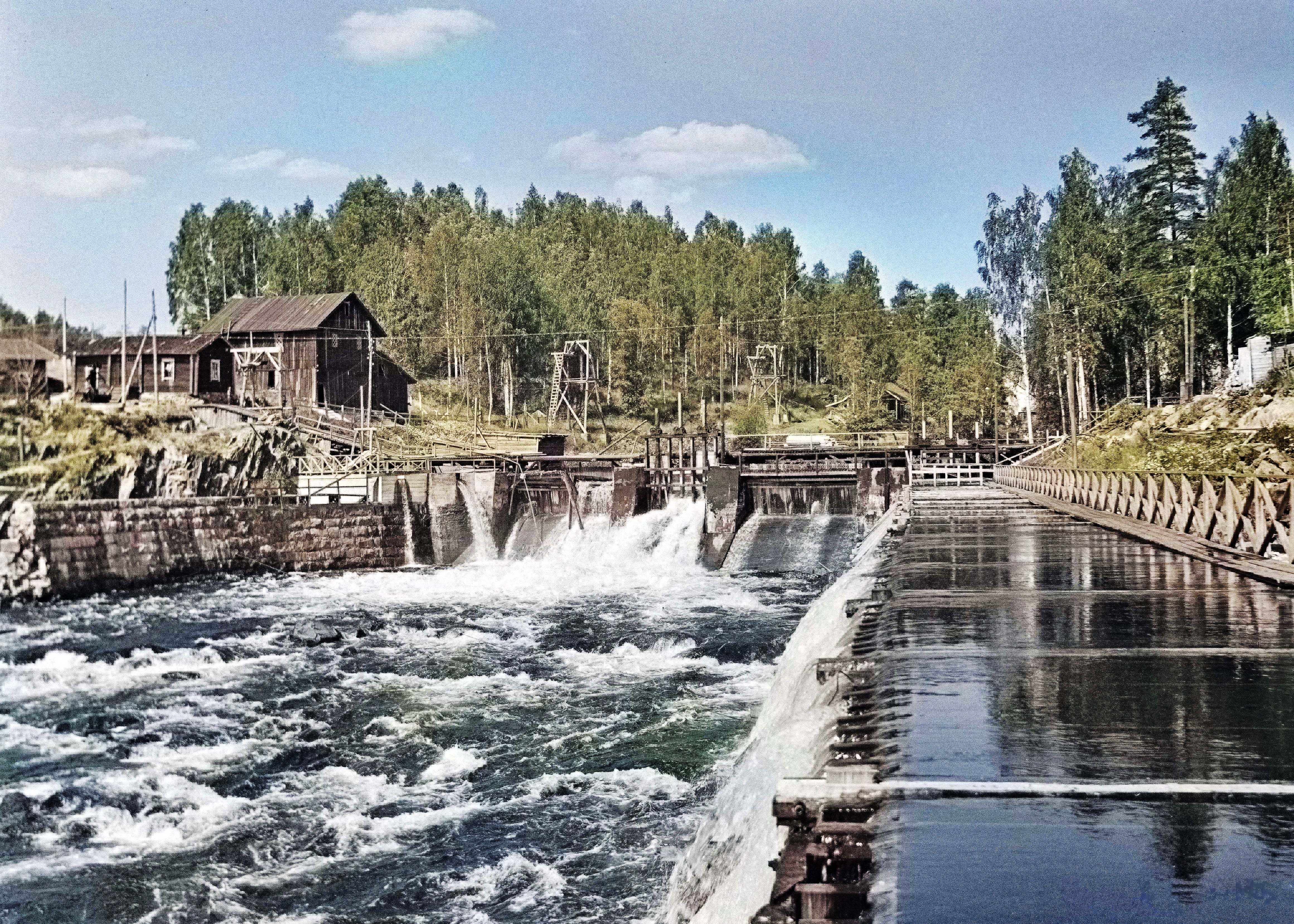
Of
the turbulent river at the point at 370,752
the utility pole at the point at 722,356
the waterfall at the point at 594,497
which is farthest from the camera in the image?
the utility pole at the point at 722,356

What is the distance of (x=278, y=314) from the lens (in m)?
71.4

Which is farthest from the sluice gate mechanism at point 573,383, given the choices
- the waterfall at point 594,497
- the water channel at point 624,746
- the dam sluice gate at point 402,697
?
the water channel at point 624,746

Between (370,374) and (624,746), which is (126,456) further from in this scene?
(624,746)

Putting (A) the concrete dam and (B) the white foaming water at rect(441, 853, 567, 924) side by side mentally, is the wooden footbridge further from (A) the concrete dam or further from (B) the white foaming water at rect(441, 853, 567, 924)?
(B) the white foaming water at rect(441, 853, 567, 924)

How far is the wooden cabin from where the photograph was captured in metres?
54.8

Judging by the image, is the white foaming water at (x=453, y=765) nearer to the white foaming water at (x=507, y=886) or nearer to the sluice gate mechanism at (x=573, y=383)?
the white foaming water at (x=507, y=886)

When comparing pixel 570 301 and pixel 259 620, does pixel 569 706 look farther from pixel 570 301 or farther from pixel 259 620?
pixel 570 301

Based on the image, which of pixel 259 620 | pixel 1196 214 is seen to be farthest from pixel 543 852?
pixel 1196 214

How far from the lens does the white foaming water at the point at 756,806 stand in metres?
8.43

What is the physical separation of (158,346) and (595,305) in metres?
41.5

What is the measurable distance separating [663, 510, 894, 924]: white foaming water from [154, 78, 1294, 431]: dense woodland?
117 feet

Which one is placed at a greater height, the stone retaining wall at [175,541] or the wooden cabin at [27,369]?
the wooden cabin at [27,369]

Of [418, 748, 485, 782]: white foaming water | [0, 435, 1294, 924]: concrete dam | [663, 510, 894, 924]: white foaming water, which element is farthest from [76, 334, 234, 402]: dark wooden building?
[663, 510, 894, 924]: white foaming water

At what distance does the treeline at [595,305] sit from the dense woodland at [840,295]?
232mm
